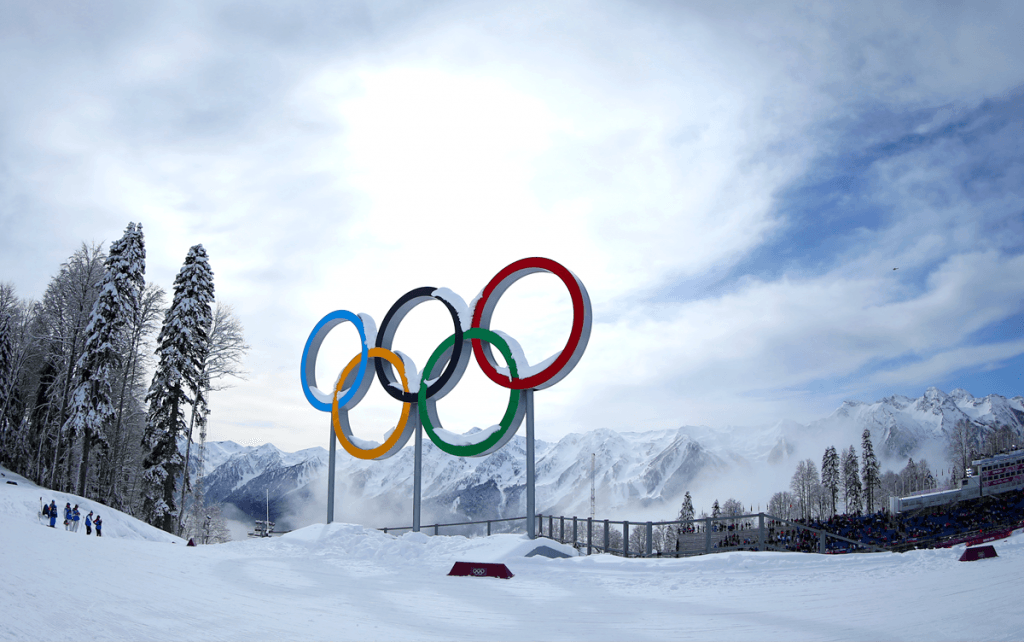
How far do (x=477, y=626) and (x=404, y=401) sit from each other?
14619 millimetres

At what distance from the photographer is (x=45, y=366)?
134 ft

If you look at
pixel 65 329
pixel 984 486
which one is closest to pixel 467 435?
pixel 65 329

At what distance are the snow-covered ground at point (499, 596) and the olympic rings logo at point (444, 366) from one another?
429 centimetres

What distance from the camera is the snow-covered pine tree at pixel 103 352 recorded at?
31094mm

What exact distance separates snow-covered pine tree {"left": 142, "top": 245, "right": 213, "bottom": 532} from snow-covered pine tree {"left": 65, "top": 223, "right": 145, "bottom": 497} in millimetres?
2675

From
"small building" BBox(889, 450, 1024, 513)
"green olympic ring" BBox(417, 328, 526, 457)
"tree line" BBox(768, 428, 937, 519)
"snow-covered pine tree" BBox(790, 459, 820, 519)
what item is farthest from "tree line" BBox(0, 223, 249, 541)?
"snow-covered pine tree" BBox(790, 459, 820, 519)

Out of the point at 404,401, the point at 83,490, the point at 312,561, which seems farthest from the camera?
the point at 83,490

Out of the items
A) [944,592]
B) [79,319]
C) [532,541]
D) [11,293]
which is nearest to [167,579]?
[532,541]

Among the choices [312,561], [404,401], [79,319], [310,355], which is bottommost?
[312,561]

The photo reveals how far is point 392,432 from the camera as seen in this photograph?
22844 mm

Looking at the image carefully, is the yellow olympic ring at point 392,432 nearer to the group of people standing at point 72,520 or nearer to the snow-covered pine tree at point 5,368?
the group of people standing at point 72,520

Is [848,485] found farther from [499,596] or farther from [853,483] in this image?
[499,596]

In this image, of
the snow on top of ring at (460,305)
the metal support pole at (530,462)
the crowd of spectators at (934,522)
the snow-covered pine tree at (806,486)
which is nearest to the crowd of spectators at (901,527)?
the crowd of spectators at (934,522)

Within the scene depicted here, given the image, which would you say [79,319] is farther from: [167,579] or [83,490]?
[167,579]
